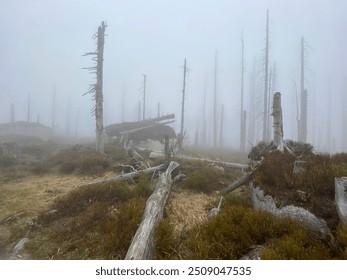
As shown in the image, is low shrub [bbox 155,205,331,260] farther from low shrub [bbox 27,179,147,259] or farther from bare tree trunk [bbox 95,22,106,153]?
bare tree trunk [bbox 95,22,106,153]

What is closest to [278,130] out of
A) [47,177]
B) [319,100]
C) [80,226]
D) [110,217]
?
[110,217]

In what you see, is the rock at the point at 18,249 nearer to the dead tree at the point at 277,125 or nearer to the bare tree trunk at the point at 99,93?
the dead tree at the point at 277,125

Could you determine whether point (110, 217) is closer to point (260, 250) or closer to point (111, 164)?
point (260, 250)

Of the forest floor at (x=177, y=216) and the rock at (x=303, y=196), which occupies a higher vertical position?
the rock at (x=303, y=196)

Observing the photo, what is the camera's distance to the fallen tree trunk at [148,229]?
165 inches

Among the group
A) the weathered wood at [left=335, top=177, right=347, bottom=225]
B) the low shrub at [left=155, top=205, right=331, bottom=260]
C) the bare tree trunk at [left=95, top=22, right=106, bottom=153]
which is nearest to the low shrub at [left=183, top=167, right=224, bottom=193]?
the low shrub at [left=155, top=205, right=331, bottom=260]

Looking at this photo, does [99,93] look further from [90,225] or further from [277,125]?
[90,225]

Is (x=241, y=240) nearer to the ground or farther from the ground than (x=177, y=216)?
farther from the ground

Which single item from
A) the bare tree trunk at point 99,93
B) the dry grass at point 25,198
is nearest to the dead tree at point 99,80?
the bare tree trunk at point 99,93

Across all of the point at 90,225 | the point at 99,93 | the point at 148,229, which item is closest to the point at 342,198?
the point at 148,229

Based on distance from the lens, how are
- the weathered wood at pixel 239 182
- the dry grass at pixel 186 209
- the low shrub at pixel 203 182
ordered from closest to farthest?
the dry grass at pixel 186 209
the weathered wood at pixel 239 182
the low shrub at pixel 203 182

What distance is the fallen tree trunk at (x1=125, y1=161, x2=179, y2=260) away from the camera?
4.18 meters

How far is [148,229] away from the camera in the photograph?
4.86m

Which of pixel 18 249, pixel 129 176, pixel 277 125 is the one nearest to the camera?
pixel 18 249
